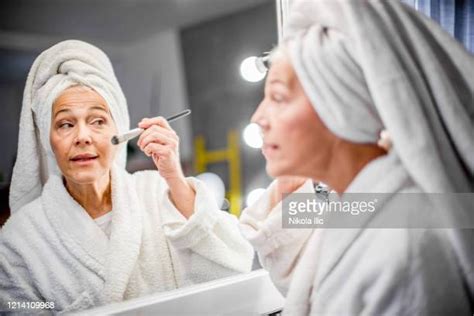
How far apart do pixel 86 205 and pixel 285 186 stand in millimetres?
435

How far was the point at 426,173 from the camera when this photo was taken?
880 millimetres

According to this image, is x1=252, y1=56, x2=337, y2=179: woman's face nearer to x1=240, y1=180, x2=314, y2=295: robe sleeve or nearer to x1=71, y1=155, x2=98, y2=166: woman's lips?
x1=240, y1=180, x2=314, y2=295: robe sleeve

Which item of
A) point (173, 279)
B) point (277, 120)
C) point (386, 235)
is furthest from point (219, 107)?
point (386, 235)

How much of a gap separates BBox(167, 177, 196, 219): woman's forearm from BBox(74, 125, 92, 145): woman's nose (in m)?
0.22

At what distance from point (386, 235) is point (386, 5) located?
1.41 feet

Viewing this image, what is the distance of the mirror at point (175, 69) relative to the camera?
0.99 metres

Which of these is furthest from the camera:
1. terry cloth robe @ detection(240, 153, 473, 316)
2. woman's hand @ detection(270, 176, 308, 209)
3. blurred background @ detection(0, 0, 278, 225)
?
woman's hand @ detection(270, 176, 308, 209)

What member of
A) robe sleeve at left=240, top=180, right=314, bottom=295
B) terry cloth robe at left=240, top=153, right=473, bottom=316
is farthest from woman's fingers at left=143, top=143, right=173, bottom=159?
terry cloth robe at left=240, top=153, right=473, bottom=316

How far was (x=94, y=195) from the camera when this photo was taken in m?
1.07

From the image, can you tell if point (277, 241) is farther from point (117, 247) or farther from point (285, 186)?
point (117, 247)

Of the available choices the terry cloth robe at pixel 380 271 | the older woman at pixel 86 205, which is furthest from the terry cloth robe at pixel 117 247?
the terry cloth robe at pixel 380 271

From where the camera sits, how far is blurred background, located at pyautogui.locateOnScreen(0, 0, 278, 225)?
98cm

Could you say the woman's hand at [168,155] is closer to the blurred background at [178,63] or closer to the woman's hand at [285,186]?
the blurred background at [178,63]

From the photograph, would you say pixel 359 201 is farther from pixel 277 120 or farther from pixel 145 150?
pixel 145 150
